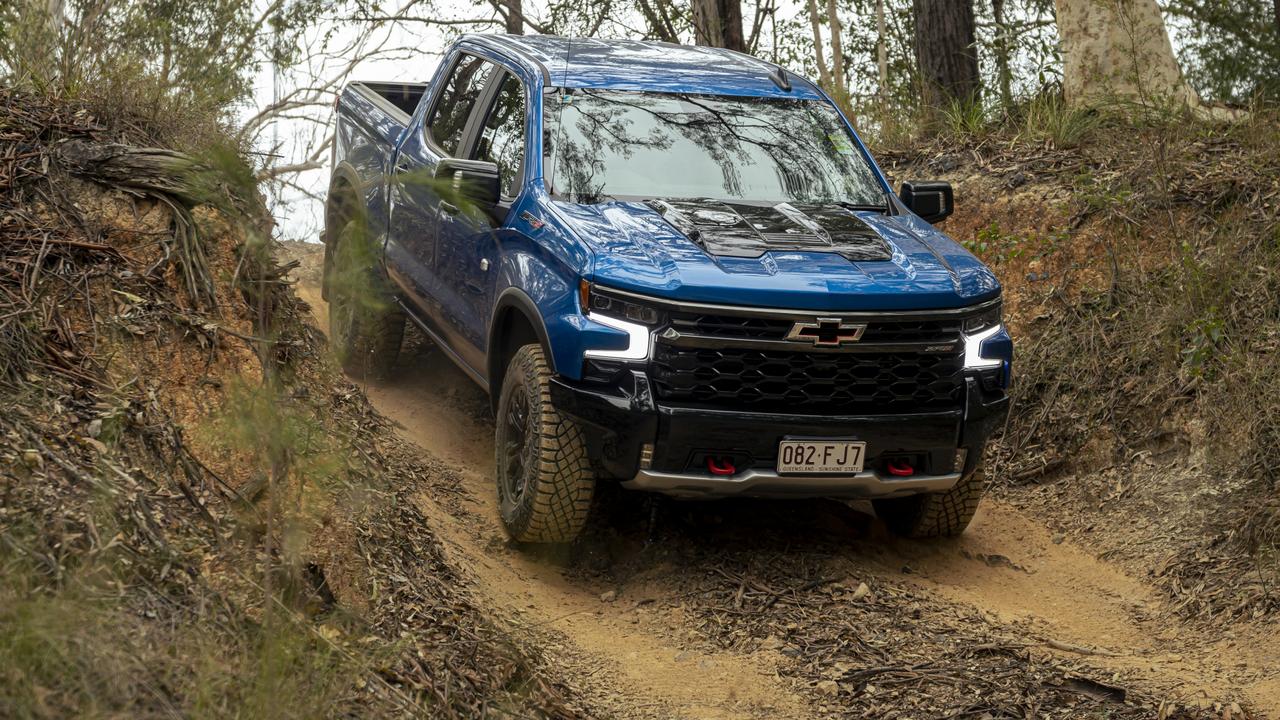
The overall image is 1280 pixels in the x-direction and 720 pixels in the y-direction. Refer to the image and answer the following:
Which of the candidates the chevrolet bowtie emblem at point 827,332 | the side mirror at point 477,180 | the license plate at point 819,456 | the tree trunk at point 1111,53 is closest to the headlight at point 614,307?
the chevrolet bowtie emblem at point 827,332

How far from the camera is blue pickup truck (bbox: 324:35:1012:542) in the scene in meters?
5.14

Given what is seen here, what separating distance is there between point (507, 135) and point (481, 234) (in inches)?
21.8

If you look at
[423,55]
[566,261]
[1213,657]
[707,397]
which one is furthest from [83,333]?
[423,55]

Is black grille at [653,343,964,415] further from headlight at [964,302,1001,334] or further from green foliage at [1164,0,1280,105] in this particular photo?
green foliage at [1164,0,1280,105]

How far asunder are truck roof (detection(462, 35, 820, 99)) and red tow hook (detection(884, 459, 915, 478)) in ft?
7.51

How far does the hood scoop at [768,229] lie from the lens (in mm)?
5453

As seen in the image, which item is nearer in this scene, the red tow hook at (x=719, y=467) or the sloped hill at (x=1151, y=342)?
the red tow hook at (x=719, y=467)

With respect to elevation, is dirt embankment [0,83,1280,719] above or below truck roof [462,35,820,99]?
below

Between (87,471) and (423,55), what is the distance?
1412 centimetres

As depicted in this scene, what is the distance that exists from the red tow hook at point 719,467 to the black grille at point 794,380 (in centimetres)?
23

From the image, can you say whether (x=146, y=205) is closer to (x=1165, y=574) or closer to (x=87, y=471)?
(x=87, y=471)

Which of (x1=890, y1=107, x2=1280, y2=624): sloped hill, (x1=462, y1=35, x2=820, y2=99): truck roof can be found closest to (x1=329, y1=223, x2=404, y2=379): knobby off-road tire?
(x1=462, y1=35, x2=820, y2=99): truck roof

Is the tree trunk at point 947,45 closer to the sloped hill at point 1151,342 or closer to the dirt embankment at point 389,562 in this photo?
the sloped hill at point 1151,342

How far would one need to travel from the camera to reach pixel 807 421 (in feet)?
17.0
